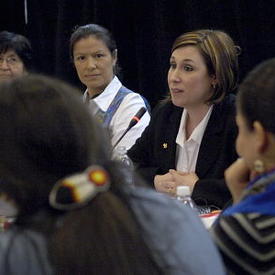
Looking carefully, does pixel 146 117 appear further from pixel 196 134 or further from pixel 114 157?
pixel 114 157

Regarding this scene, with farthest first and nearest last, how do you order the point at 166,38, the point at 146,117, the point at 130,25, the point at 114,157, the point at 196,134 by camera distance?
the point at 130,25
the point at 166,38
the point at 146,117
the point at 196,134
the point at 114,157

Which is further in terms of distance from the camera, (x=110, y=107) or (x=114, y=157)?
(x=110, y=107)

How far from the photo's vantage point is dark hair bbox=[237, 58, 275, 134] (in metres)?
1.15

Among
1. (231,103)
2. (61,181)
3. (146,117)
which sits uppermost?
(61,181)

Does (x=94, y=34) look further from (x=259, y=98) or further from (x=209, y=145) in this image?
(x=259, y=98)

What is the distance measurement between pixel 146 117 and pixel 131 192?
6.24ft

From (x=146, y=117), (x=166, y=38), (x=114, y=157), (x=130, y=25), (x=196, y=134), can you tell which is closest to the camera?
(x=114, y=157)

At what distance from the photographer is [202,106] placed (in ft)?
7.48

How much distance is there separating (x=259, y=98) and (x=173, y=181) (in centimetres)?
98

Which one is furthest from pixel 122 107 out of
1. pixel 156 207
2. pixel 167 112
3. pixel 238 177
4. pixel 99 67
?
pixel 156 207

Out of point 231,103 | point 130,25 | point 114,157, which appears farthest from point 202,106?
point 130,25

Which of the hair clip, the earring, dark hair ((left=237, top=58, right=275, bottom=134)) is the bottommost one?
the earring

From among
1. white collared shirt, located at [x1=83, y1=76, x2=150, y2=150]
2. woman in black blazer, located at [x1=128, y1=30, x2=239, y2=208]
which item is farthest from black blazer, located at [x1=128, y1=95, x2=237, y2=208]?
white collared shirt, located at [x1=83, y1=76, x2=150, y2=150]

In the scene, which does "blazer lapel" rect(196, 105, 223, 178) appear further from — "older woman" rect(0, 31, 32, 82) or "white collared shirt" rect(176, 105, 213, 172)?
"older woman" rect(0, 31, 32, 82)
